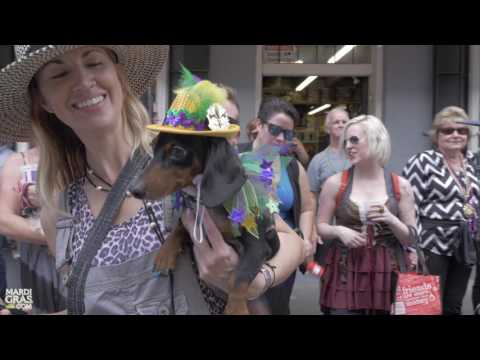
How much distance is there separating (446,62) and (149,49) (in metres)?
5.87

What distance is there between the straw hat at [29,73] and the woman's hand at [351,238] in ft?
6.25

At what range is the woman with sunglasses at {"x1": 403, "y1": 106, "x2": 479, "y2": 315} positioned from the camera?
4.18 meters

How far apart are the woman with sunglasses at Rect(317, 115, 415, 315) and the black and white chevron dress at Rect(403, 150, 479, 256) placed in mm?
593

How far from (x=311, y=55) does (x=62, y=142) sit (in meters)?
5.88

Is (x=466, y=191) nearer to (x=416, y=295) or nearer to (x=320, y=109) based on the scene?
(x=416, y=295)

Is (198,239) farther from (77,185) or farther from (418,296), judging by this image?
(418,296)

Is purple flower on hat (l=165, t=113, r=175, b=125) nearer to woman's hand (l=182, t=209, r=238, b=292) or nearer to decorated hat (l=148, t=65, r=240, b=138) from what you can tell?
decorated hat (l=148, t=65, r=240, b=138)

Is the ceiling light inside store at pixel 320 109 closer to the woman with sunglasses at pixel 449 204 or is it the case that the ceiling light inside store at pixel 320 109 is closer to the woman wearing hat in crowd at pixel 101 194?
the woman with sunglasses at pixel 449 204

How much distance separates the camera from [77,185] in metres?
1.89

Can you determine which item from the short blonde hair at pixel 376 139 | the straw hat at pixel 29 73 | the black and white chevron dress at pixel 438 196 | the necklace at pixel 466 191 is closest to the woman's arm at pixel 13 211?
the straw hat at pixel 29 73

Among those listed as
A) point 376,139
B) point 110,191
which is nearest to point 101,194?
point 110,191

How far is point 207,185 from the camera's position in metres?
1.57

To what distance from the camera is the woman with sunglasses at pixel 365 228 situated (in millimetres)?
3562

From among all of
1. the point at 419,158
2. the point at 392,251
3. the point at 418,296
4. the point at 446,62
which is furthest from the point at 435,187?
the point at 446,62
